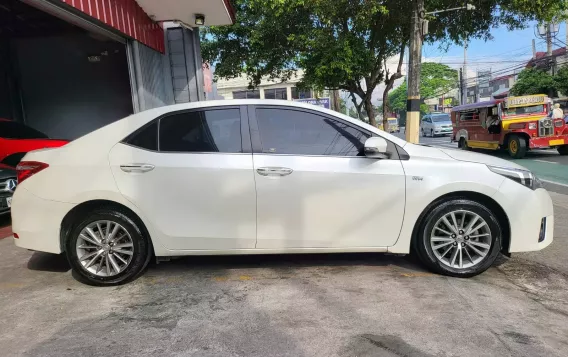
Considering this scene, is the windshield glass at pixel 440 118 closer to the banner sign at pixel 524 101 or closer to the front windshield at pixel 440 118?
the front windshield at pixel 440 118

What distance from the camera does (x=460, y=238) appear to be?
3.85 meters

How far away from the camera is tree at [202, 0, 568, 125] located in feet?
43.1

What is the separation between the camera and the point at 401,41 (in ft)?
52.5

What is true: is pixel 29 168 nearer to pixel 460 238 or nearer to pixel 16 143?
pixel 460 238

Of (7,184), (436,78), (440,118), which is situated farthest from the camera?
(436,78)

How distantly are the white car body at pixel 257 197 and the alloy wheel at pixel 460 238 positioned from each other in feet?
0.69

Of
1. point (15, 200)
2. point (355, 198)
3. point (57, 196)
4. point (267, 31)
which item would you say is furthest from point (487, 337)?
point (267, 31)

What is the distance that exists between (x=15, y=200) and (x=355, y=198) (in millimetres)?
2995

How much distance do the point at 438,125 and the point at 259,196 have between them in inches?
1205

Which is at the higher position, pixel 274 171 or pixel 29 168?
pixel 29 168

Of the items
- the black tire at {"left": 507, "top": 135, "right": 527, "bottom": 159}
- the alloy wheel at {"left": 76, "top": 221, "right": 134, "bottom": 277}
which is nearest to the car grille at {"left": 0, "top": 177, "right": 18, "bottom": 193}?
the alloy wheel at {"left": 76, "top": 221, "right": 134, "bottom": 277}

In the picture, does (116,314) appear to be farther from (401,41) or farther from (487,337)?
(401,41)

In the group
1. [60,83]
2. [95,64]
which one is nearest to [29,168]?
[95,64]

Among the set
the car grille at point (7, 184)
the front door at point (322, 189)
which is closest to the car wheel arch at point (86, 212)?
the front door at point (322, 189)
